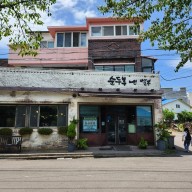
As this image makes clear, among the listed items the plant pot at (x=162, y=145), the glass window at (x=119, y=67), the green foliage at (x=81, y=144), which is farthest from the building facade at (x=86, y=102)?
the glass window at (x=119, y=67)

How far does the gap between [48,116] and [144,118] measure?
23.5 ft

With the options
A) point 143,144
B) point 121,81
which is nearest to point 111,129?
point 143,144

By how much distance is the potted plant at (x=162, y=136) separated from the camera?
17938 millimetres

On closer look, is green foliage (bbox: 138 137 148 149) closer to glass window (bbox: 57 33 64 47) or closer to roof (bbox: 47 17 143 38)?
roof (bbox: 47 17 143 38)

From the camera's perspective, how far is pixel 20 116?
59.3 feet

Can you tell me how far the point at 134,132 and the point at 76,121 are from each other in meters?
4.68

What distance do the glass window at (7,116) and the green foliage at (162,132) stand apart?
10.1 meters

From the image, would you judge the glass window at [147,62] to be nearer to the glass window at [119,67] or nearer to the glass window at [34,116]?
the glass window at [119,67]

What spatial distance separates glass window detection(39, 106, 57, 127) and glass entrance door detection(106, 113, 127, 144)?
4.11 metres

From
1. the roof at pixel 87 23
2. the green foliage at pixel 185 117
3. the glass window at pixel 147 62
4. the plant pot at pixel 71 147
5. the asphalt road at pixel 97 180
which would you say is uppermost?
the roof at pixel 87 23

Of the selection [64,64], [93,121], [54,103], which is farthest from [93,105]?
[64,64]

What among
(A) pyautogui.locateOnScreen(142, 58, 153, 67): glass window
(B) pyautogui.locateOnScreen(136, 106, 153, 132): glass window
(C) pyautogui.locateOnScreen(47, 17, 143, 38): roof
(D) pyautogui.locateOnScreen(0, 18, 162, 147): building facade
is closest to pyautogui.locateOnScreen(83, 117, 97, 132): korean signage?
(D) pyautogui.locateOnScreen(0, 18, 162, 147): building facade

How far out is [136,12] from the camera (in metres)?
8.65

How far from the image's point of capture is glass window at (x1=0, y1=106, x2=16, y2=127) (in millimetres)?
18016
